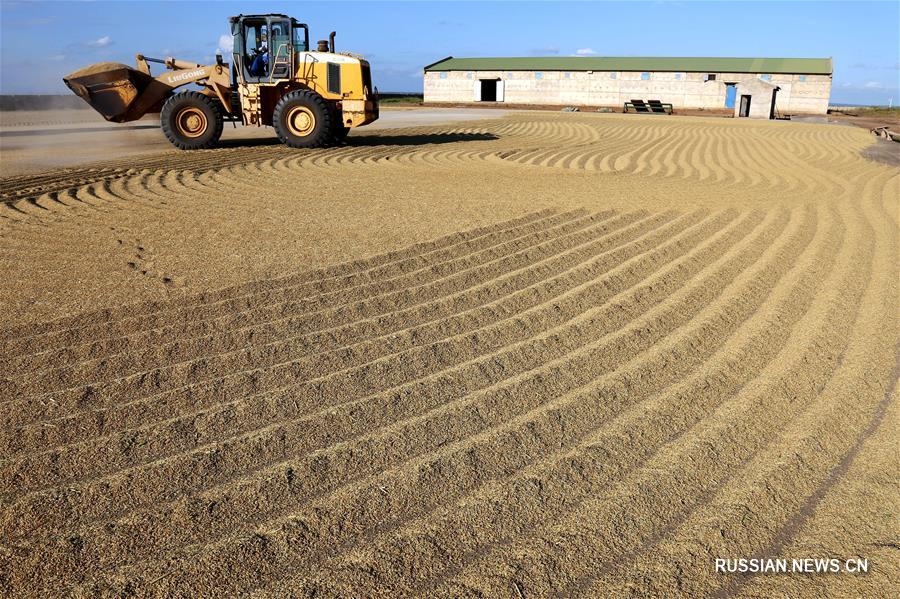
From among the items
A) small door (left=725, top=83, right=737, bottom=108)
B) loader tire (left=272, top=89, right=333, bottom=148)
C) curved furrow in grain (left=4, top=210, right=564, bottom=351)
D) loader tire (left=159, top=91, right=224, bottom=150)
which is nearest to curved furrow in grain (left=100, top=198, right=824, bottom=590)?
curved furrow in grain (left=4, top=210, right=564, bottom=351)

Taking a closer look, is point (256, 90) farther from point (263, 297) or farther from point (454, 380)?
point (454, 380)

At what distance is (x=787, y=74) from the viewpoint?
125 feet

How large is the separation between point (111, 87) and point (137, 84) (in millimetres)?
467

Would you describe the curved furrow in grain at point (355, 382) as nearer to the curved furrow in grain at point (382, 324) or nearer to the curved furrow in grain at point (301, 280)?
the curved furrow in grain at point (382, 324)

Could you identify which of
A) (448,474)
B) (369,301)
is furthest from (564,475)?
(369,301)

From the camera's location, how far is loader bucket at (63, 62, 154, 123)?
1224 centimetres

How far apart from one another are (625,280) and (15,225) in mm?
5726

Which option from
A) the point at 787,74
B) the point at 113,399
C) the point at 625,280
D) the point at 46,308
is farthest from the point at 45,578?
the point at 787,74

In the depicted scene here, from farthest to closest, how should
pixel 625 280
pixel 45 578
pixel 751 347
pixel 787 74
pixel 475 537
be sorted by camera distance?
pixel 787 74, pixel 625 280, pixel 751 347, pixel 475 537, pixel 45 578

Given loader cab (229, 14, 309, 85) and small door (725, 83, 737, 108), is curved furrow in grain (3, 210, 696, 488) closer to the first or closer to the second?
loader cab (229, 14, 309, 85)

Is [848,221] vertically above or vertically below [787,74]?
below

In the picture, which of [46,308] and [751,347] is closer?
[751,347]

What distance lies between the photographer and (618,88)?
4131cm

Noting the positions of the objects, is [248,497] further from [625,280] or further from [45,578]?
[625,280]
